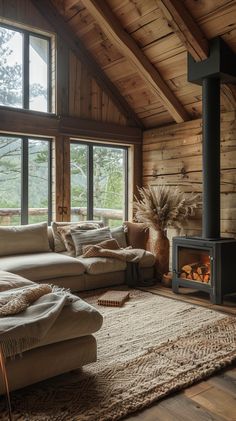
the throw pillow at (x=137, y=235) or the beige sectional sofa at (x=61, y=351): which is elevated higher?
the throw pillow at (x=137, y=235)

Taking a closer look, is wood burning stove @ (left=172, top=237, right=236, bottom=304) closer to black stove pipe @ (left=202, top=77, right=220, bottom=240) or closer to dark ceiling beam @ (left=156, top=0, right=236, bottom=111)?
black stove pipe @ (left=202, top=77, right=220, bottom=240)

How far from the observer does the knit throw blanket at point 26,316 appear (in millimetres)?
1823

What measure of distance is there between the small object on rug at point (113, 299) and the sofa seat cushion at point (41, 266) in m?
0.46

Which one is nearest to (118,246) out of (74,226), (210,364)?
(74,226)

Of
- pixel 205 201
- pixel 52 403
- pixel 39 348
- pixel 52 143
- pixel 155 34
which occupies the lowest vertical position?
pixel 52 403

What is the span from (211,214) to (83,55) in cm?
312

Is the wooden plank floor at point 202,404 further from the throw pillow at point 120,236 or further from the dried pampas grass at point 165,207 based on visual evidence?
the throw pillow at point 120,236

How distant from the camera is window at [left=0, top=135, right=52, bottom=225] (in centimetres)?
467

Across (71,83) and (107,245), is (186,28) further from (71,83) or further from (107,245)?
(107,245)

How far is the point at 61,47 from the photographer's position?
4.98 m

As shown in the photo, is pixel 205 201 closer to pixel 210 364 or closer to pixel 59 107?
pixel 210 364

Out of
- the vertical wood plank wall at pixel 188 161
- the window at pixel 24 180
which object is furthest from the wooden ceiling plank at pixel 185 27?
the window at pixel 24 180

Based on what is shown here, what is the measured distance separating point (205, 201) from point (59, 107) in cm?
252

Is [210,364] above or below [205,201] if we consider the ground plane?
below
